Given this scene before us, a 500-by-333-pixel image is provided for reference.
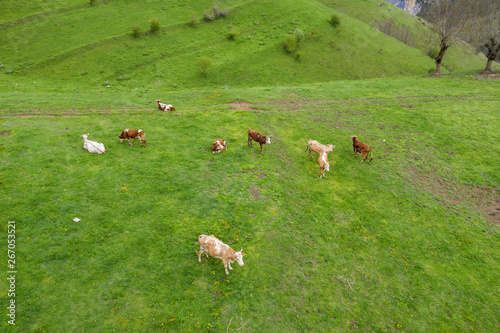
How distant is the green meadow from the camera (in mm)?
10523

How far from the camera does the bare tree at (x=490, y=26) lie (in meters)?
39.7

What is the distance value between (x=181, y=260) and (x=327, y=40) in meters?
73.2

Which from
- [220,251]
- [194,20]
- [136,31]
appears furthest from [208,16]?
[220,251]

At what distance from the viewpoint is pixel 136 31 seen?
5606 centimetres

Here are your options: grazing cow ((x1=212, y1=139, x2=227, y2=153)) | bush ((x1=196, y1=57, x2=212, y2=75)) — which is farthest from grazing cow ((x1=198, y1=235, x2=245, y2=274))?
bush ((x1=196, y1=57, x2=212, y2=75))

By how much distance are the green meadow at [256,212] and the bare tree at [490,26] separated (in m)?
8.91

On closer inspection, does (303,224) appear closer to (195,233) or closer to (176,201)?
(195,233)

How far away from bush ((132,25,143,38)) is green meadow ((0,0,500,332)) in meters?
28.2

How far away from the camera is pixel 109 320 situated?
938 cm

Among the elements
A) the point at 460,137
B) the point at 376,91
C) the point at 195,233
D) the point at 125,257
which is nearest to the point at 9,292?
the point at 125,257

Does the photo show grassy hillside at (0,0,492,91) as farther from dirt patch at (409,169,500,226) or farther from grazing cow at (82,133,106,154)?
dirt patch at (409,169,500,226)

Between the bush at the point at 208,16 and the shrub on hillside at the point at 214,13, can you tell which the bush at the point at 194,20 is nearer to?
the bush at the point at 208,16

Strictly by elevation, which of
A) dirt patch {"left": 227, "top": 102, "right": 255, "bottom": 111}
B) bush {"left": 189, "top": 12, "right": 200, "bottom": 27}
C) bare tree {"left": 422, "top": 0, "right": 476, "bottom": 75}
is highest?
bare tree {"left": 422, "top": 0, "right": 476, "bottom": 75}

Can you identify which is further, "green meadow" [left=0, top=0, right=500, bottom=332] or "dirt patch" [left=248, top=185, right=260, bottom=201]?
"dirt patch" [left=248, top=185, right=260, bottom=201]
